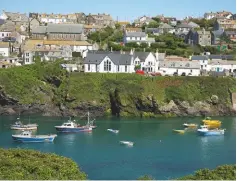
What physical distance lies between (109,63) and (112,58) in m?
0.63

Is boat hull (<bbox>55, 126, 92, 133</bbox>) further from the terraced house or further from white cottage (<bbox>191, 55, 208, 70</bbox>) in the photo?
the terraced house

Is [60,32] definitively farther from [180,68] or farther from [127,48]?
[180,68]

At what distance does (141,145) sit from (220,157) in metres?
6.24

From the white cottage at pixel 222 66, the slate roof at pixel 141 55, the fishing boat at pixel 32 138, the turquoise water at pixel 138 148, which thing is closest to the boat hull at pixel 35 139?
the fishing boat at pixel 32 138

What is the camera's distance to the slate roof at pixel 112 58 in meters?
54.8

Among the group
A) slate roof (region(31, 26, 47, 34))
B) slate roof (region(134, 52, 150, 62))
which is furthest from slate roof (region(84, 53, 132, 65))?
slate roof (region(31, 26, 47, 34))

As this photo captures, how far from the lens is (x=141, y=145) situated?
119 ft

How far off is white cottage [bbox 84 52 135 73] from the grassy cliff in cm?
224

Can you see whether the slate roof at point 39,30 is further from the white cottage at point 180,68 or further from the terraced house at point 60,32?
the white cottage at point 180,68

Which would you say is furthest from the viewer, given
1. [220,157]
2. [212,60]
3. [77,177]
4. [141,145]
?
[212,60]

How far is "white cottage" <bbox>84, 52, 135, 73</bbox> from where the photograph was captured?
180 ft

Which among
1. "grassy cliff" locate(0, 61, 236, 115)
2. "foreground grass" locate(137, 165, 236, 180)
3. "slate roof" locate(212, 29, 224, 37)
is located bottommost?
"foreground grass" locate(137, 165, 236, 180)

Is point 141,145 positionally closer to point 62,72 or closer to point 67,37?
point 62,72

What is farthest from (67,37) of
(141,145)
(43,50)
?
(141,145)
